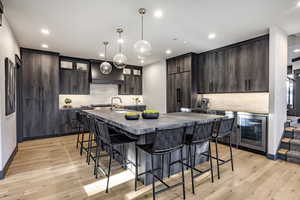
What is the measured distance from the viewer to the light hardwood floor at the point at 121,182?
2.12m

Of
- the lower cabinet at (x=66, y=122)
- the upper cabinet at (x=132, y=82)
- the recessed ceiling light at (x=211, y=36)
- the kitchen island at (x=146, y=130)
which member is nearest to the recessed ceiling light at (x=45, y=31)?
the kitchen island at (x=146, y=130)

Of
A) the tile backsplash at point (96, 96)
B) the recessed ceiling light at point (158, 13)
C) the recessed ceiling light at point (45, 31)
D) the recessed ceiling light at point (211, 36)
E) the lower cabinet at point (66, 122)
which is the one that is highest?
the recessed ceiling light at point (211, 36)

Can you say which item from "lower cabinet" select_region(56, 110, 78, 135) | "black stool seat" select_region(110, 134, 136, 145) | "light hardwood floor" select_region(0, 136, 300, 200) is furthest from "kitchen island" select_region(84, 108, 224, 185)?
"lower cabinet" select_region(56, 110, 78, 135)

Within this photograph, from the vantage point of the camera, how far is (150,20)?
3014 mm

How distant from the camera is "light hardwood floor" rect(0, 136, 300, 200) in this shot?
2121mm

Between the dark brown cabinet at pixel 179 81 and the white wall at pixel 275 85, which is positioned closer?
the white wall at pixel 275 85

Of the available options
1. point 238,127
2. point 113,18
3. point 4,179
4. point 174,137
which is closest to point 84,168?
point 4,179

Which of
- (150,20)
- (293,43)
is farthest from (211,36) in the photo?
(293,43)

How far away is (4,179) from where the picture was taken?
8.35ft

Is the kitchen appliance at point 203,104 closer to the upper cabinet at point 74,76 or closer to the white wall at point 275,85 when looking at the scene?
the white wall at point 275,85

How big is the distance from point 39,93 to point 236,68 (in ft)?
19.5

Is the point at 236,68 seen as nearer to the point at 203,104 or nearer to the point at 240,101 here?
the point at 240,101

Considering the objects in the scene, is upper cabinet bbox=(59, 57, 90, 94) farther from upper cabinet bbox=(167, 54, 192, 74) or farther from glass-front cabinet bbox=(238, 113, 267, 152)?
glass-front cabinet bbox=(238, 113, 267, 152)

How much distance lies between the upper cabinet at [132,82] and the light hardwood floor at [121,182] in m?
4.17
